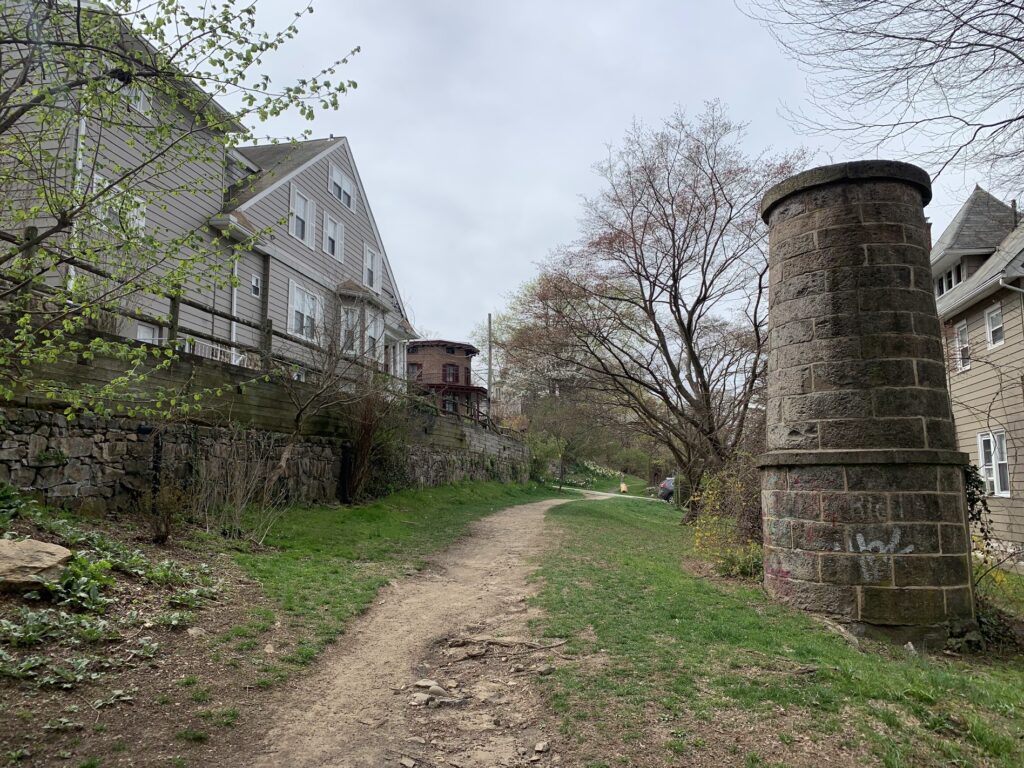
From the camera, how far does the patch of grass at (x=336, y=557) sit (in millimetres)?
5973

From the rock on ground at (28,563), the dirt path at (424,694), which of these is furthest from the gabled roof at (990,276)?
the rock on ground at (28,563)

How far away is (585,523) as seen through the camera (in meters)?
16.3

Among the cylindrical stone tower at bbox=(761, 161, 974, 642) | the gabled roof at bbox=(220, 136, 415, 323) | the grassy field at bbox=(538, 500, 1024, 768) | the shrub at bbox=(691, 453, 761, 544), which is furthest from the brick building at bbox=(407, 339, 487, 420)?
the grassy field at bbox=(538, 500, 1024, 768)

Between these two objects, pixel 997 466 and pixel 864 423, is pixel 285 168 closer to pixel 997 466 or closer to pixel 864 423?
pixel 864 423

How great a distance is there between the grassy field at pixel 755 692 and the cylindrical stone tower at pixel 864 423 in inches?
21.9

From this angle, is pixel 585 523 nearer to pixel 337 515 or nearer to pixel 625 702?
pixel 337 515

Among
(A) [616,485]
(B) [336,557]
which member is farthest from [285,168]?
(A) [616,485]

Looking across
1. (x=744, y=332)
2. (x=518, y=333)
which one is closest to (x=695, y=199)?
(x=744, y=332)

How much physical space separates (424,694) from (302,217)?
17980 mm

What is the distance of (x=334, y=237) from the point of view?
22.2m

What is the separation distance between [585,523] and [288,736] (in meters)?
12.8

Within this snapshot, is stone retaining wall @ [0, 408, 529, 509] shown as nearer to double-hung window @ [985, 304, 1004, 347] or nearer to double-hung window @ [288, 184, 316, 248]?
double-hung window @ [288, 184, 316, 248]

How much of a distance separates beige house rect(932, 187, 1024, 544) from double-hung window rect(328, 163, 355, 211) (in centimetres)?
1769

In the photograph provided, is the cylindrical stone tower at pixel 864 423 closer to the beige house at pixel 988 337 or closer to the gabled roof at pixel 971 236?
the beige house at pixel 988 337
